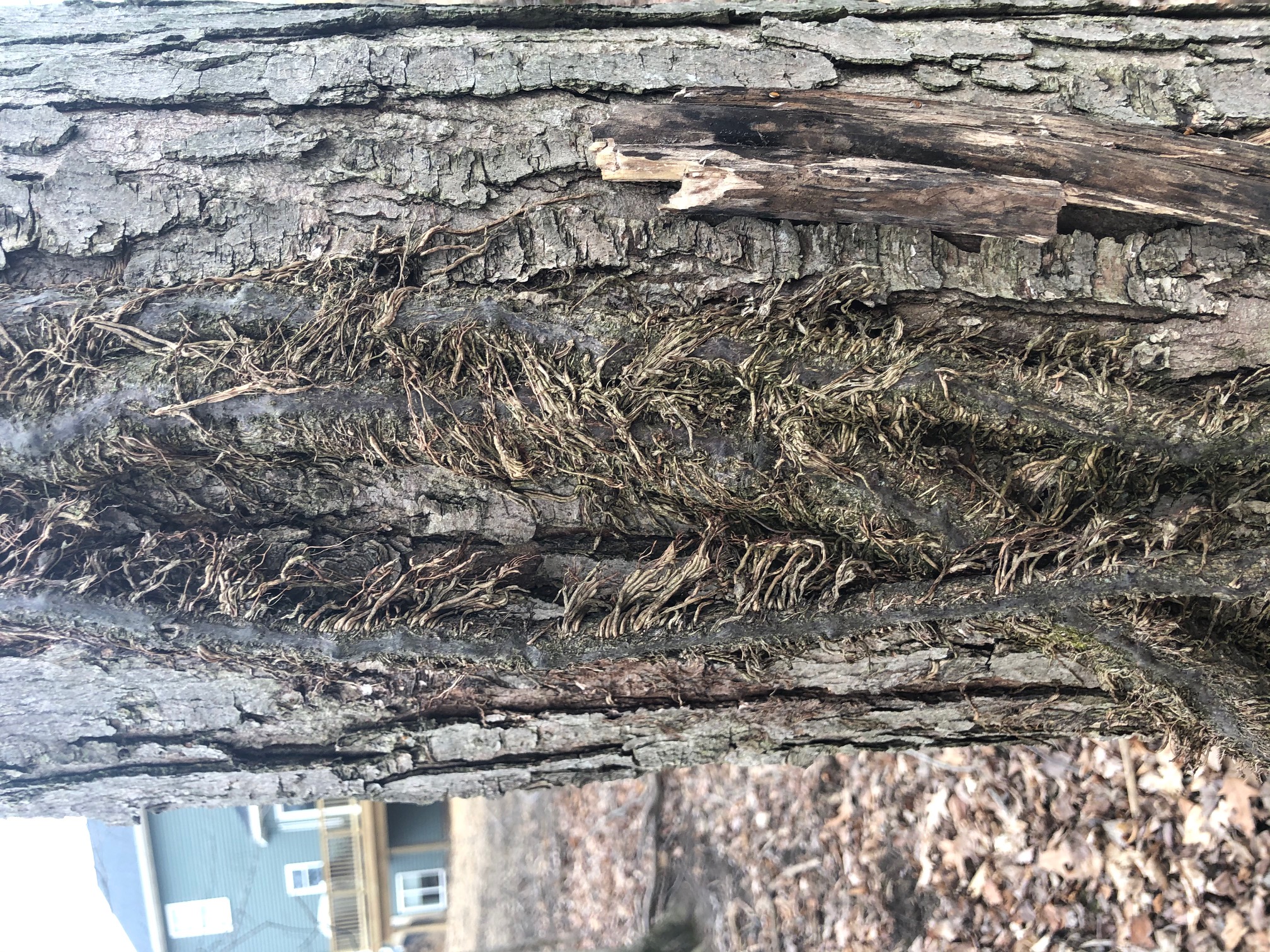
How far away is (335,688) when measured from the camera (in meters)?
2.41

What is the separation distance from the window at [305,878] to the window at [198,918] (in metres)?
0.64

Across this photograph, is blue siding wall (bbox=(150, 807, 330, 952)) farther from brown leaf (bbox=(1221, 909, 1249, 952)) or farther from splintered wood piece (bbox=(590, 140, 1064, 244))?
splintered wood piece (bbox=(590, 140, 1064, 244))

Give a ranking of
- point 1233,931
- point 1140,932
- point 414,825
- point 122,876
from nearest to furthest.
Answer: point 1233,931 < point 1140,932 < point 122,876 < point 414,825

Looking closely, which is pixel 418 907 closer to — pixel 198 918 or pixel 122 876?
pixel 198 918

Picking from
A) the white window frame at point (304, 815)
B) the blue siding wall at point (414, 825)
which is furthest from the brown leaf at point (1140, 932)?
the blue siding wall at point (414, 825)

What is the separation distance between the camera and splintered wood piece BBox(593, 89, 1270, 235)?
1.92 metres

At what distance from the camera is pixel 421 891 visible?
9.92 meters

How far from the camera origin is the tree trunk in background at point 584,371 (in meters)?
1.97

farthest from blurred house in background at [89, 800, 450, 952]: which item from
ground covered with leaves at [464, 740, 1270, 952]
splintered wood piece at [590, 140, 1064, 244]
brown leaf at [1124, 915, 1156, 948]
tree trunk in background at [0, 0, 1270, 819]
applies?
splintered wood piece at [590, 140, 1064, 244]

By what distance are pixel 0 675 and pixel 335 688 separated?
37.8 inches

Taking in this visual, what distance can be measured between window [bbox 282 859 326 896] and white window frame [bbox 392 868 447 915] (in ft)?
3.24

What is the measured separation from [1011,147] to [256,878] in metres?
9.82

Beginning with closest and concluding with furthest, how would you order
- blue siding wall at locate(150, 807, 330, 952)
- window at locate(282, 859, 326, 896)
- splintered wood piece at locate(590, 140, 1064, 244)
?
splintered wood piece at locate(590, 140, 1064, 244) → blue siding wall at locate(150, 807, 330, 952) → window at locate(282, 859, 326, 896)

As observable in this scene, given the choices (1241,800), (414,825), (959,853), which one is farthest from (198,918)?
(1241,800)
